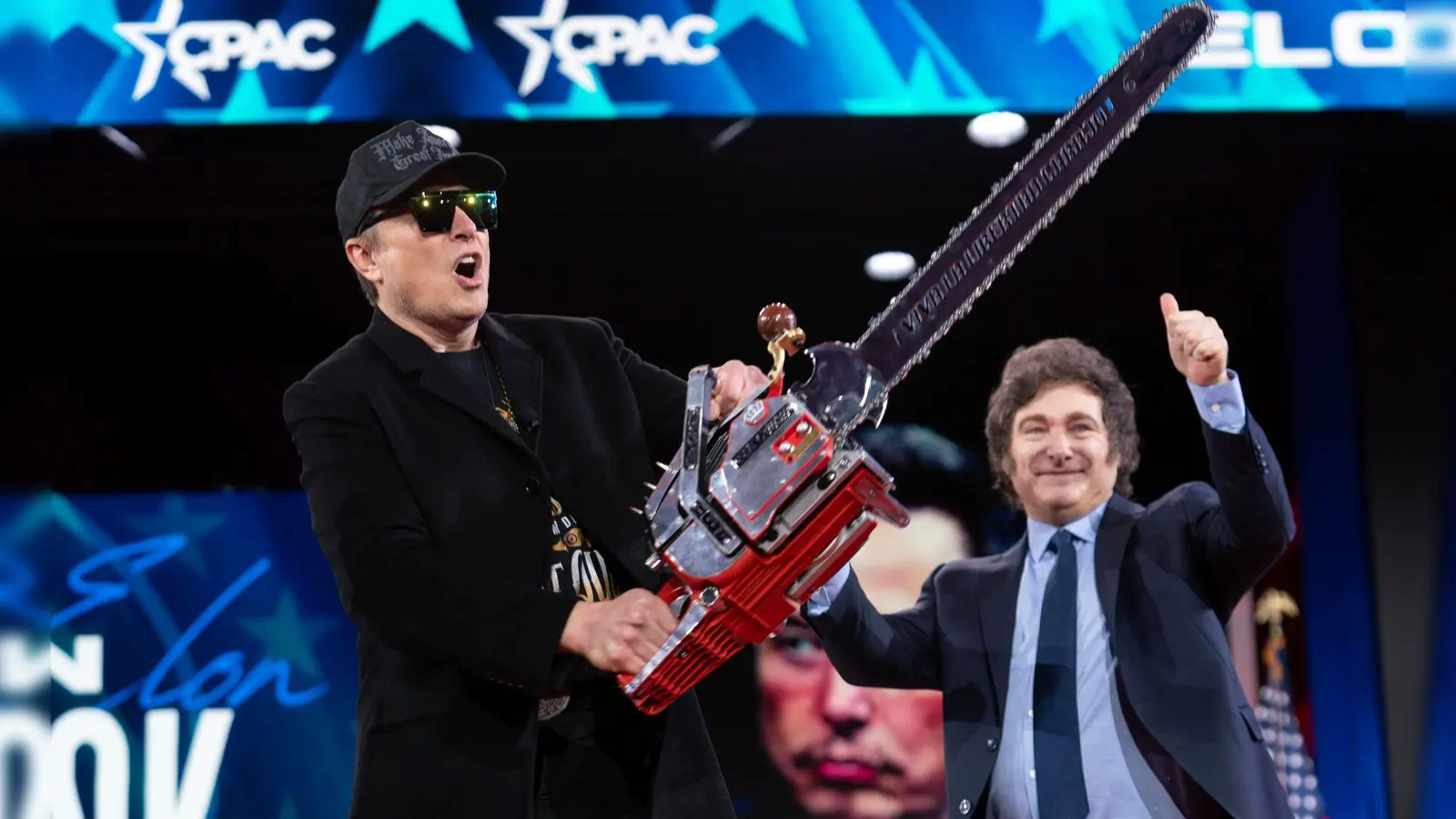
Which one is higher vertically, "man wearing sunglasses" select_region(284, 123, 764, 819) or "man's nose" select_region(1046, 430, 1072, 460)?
"man's nose" select_region(1046, 430, 1072, 460)

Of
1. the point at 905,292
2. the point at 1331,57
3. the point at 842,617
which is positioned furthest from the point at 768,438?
the point at 1331,57

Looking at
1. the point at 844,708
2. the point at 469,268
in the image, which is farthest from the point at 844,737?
the point at 469,268

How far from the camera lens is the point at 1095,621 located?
132 inches

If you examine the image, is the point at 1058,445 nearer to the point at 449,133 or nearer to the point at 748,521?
the point at 748,521

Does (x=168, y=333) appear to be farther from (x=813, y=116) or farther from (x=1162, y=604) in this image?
(x=1162, y=604)

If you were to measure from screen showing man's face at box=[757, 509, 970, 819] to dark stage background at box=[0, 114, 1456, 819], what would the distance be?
0.11 metres

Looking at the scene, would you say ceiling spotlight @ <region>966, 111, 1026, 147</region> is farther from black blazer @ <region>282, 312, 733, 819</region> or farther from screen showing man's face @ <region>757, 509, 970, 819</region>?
black blazer @ <region>282, 312, 733, 819</region>

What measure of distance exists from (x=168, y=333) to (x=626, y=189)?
6.26ft

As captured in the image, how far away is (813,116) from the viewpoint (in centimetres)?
480

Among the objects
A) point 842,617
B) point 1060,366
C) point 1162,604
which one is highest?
point 1060,366

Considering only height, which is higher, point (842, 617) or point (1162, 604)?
point (1162, 604)

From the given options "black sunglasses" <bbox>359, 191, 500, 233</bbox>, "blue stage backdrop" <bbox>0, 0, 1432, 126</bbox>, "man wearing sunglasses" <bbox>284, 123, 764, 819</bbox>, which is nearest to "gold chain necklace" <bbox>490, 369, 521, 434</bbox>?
"man wearing sunglasses" <bbox>284, 123, 764, 819</bbox>

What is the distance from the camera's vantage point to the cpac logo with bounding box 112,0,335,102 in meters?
4.70

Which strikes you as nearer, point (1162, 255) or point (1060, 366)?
point (1060, 366)
